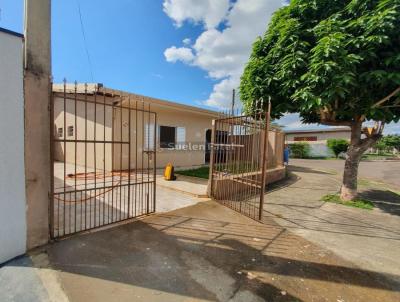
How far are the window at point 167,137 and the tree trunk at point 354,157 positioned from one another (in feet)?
26.1

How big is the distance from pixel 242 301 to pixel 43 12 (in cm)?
436

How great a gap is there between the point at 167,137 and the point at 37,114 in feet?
28.2

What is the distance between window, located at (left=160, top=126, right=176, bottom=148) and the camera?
11.3 meters

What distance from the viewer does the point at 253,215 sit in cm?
498

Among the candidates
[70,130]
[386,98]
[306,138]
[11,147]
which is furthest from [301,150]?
[11,147]

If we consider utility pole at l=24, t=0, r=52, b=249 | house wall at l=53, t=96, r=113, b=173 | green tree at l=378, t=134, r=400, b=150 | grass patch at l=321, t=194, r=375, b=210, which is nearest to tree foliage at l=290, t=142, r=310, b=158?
green tree at l=378, t=134, r=400, b=150

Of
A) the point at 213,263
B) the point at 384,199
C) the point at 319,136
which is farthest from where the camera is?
the point at 319,136

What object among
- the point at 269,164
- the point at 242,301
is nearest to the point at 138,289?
the point at 242,301

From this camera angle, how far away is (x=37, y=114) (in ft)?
9.67

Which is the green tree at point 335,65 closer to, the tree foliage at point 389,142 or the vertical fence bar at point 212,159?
the vertical fence bar at point 212,159

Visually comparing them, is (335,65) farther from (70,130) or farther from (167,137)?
(70,130)

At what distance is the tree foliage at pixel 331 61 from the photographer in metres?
4.27

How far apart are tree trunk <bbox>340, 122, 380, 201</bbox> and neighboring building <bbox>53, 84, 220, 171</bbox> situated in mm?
7033

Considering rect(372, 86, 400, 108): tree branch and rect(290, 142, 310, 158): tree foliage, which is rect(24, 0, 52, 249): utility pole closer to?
rect(372, 86, 400, 108): tree branch
